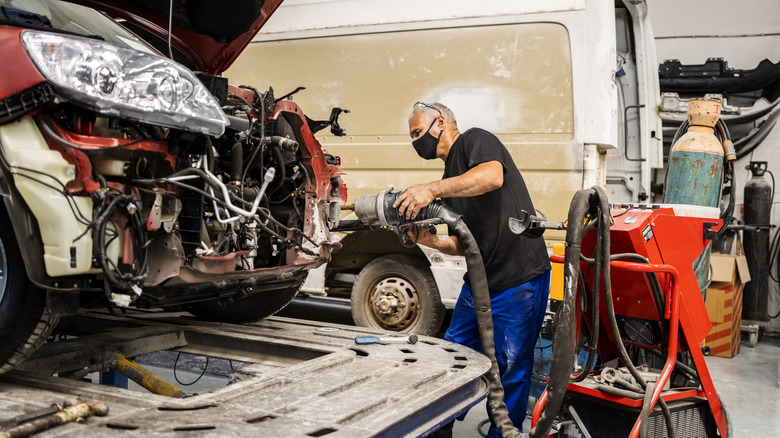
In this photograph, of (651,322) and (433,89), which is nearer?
(651,322)

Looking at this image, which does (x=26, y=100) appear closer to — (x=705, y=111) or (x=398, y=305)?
(x=398, y=305)

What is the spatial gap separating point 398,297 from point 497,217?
206cm

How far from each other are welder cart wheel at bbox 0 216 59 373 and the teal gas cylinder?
492 cm

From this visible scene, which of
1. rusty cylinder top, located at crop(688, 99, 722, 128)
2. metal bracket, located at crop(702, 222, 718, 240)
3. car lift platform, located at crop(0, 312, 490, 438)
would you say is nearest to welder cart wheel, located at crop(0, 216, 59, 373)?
car lift platform, located at crop(0, 312, 490, 438)

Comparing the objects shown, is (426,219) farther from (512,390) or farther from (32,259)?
(32,259)

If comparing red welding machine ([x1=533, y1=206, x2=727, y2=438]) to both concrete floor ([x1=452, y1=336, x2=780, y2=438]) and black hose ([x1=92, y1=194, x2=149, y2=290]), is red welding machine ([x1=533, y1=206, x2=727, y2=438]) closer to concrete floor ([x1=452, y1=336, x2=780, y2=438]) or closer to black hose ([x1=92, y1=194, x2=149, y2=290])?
concrete floor ([x1=452, y1=336, x2=780, y2=438])

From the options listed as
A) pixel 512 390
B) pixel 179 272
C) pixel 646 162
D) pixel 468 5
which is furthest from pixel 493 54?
pixel 179 272

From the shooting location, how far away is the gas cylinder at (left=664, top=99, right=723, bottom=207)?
541cm

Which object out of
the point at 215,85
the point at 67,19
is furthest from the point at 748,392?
the point at 67,19

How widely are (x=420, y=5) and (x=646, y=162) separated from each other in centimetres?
230

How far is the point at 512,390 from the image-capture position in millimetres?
3146

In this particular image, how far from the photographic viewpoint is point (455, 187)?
119 inches

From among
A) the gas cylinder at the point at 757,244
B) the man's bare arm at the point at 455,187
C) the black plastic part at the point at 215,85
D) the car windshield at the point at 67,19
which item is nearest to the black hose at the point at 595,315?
the man's bare arm at the point at 455,187

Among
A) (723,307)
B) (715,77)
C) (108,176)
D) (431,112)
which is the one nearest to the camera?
(108,176)
